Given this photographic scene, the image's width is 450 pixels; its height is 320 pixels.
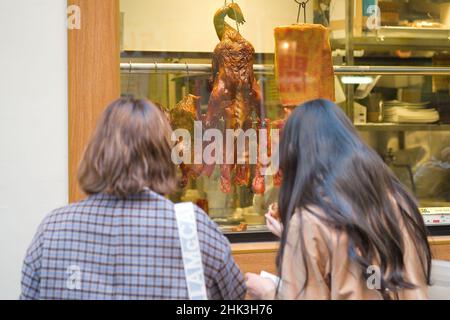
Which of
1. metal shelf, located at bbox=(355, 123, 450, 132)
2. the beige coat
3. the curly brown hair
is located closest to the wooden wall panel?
the curly brown hair

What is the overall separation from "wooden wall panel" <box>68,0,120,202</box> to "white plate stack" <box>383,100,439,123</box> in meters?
2.93

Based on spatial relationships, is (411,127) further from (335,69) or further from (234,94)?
(234,94)

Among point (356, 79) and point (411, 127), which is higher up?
point (356, 79)

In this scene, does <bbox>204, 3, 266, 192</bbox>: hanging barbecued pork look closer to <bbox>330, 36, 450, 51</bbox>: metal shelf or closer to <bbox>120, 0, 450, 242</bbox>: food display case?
<bbox>120, 0, 450, 242</bbox>: food display case

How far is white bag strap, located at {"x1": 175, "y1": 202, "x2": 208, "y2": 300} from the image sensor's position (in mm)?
2555

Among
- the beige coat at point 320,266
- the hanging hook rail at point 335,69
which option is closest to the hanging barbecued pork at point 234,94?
the hanging hook rail at point 335,69

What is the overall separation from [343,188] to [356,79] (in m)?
4.12

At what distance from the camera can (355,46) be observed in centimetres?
670

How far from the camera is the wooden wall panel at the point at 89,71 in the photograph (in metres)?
4.79

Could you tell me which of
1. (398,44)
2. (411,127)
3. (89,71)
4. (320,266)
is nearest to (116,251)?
(320,266)

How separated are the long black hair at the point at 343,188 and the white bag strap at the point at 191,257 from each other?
39 cm

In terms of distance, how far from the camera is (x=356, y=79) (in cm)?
676

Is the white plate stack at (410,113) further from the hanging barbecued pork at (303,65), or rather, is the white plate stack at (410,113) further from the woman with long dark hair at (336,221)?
the woman with long dark hair at (336,221)
